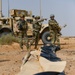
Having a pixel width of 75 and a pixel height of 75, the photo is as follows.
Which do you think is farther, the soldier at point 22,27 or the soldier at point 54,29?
the soldier at point 54,29

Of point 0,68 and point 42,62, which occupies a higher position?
point 42,62

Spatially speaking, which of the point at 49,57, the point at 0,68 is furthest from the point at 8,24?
the point at 49,57

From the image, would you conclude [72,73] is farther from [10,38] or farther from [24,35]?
[10,38]

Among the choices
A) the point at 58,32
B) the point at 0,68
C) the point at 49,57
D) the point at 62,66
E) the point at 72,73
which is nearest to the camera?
the point at 62,66

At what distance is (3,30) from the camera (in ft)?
76.0

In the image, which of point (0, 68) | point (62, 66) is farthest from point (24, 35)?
point (62, 66)

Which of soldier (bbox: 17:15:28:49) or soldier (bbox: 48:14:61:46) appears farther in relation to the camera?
soldier (bbox: 48:14:61:46)

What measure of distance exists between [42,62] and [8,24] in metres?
18.7

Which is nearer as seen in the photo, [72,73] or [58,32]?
[72,73]

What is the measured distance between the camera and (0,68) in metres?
9.18

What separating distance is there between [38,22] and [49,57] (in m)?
10.8

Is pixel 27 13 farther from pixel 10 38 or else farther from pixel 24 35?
pixel 24 35

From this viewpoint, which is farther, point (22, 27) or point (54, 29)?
point (54, 29)

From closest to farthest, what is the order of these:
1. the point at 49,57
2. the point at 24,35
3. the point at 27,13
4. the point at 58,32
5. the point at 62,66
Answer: the point at 62,66, the point at 49,57, the point at 24,35, the point at 58,32, the point at 27,13
